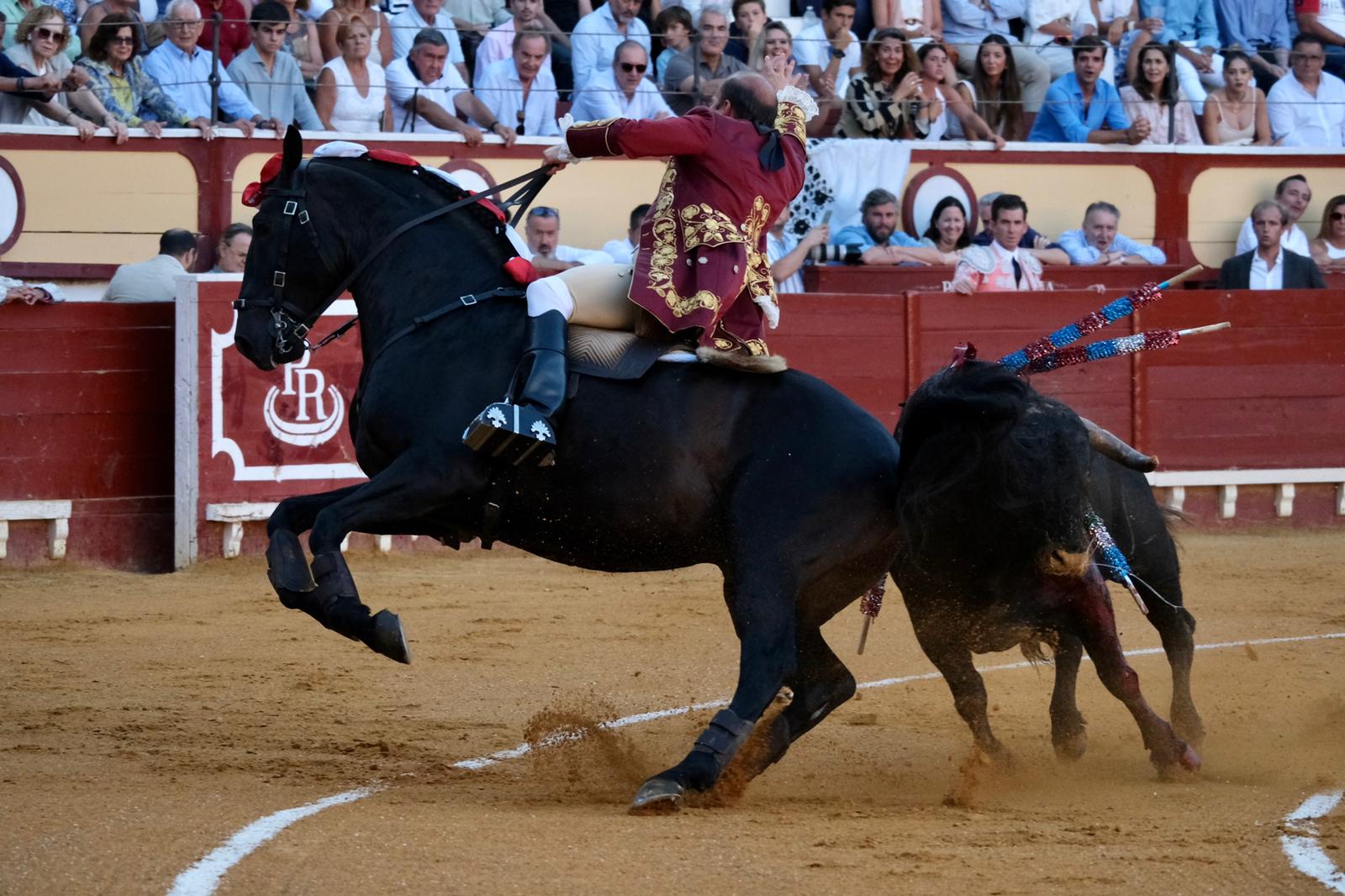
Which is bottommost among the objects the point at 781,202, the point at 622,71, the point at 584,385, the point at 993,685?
the point at 993,685

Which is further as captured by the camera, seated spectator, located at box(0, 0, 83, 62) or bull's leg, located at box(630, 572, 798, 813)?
seated spectator, located at box(0, 0, 83, 62)

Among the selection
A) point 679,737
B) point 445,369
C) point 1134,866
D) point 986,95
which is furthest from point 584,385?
point 986,95

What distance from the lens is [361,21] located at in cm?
1059

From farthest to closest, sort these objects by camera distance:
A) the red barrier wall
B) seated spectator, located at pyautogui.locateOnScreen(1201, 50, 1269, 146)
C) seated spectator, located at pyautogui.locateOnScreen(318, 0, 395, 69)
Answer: seated spectator, located at pyautogui.locateOnScreen(1201, 50, 1269, 146), seated spectator, located at pyautogui.locateOnScreen(318, 0, 395, 69), the red barrier wall

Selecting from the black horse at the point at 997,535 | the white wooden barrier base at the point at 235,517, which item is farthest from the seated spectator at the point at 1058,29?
the black horse at the point at 997,535

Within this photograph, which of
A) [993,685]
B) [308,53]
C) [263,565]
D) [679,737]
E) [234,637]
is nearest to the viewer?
[679,737]

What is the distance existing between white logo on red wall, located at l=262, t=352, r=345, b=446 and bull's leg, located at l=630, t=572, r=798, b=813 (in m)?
5.14

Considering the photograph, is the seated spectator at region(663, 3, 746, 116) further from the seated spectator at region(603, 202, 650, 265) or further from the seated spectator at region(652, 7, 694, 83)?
the seated spectator at region(603, 202, 650, 265)

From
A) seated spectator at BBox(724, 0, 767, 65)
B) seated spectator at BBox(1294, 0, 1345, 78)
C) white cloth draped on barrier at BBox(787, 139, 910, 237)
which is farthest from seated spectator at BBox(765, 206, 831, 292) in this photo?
seated spectator at BBox(1294, 0, 1345, 78)

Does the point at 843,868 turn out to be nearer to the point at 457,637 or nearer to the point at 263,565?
the point at 457,637

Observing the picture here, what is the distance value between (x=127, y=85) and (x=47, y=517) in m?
2.83

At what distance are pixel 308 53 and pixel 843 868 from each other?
8103 millimetres

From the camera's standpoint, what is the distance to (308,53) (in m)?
10.8

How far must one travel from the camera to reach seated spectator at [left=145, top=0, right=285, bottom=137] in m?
10.2
